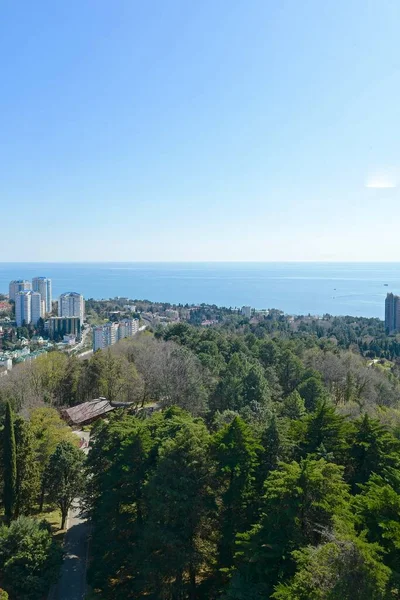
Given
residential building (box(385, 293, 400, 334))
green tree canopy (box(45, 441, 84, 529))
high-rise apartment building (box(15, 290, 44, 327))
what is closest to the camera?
green tree canopy (box(45, 441, 84, 529))

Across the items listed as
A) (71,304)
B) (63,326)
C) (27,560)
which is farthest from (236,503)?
(71,304)

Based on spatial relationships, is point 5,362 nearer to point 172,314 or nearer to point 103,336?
point 103,336

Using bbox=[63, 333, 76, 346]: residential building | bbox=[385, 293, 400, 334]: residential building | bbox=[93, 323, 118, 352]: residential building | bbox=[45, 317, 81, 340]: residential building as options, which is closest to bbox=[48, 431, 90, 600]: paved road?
bbox=[93, 323, 118, 352]: residential building

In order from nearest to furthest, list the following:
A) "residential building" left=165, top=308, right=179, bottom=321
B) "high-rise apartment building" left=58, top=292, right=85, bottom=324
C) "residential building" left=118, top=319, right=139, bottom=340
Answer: "residential building" left=118, top=319, right=139, bottom=340 → "high-rise apartment building" left=58, top=292, right=85, bottom=324 → "residential building" left=165, top=308, right=179, bottom=321

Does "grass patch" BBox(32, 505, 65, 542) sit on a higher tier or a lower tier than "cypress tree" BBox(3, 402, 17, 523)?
lower

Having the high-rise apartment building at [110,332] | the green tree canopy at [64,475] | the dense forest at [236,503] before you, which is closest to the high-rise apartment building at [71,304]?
the high-rise apartment building at [110,332]

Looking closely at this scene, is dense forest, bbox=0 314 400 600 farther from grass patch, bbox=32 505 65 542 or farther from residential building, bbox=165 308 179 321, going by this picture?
Result: residential building, bbox=165 308 179 321

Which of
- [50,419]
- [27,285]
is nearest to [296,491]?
[50,419]
